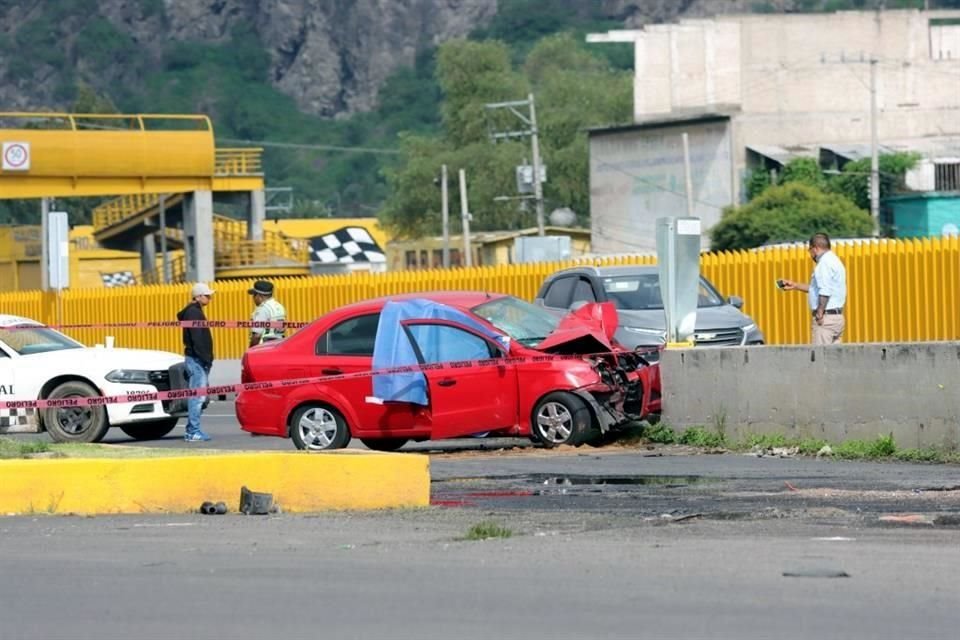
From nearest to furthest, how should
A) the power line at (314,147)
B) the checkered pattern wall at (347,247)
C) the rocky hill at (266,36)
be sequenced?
the checkered pattern wall at (347,247)
the power line at (314,147)
the rocky hill at (266,36)

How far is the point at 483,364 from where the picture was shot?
56.0 ft

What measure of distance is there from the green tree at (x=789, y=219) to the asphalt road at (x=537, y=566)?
55.4 m

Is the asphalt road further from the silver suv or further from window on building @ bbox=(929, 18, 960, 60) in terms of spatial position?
window on building @ bbox=(929, 18, 960, 60)

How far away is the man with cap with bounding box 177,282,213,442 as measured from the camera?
67.3ft

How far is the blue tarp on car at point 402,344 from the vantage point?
17.0 metres

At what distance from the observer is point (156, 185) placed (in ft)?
178

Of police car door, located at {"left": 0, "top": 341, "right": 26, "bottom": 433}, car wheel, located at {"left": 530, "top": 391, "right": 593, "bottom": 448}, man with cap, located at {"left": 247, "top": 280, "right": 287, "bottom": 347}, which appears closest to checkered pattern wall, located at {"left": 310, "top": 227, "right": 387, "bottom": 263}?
man with cap, located at {"left": 247, "top": 280, "right": 287, "bottom": 347}

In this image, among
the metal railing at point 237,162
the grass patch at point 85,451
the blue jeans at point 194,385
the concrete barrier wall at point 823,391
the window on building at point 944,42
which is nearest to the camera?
the grass patch at point 85,451

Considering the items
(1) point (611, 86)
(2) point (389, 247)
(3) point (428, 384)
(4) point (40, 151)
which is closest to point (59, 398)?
(3) point (428, 384)

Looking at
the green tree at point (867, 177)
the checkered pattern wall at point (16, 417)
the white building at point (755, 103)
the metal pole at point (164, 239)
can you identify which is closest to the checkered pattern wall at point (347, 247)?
the white building at point (755, 103)

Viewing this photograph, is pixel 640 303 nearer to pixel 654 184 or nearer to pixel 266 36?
pixel 654 184

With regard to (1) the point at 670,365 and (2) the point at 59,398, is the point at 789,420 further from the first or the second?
(2) the point at 59,398

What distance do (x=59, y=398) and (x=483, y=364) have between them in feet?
19.6

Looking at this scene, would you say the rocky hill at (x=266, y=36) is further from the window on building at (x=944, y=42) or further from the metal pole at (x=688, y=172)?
the metal pole at (x=688, y=172)
